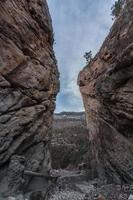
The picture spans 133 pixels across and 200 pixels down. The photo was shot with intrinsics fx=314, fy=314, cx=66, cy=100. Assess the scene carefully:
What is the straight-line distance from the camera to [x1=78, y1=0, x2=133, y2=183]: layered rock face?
846 inches

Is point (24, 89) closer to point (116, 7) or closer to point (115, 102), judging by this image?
point (115, 102)

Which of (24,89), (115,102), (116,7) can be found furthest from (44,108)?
(116,7)

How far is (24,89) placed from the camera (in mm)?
17484

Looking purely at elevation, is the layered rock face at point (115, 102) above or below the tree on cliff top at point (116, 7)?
below

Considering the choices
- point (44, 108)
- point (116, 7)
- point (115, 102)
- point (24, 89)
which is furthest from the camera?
point (116, 7)

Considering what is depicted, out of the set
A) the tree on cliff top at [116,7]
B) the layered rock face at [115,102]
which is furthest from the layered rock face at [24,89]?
the tree on cliff top at [116,7]

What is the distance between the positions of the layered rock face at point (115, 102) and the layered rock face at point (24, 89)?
15.6 feet

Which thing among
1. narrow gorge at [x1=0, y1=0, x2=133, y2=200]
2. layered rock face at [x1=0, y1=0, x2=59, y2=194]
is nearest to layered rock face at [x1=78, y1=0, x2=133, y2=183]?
narrow gorge at [x1=0, y1=0, x2=133, y2=200]

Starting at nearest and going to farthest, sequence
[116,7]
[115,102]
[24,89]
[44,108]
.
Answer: [24,89] < [44,108] < [115,102] < [116,7]

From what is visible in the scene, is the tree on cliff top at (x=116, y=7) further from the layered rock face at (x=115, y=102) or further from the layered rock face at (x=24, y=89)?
the layered rock face at (x=24, y=89)

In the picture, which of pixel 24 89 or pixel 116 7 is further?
pixel 116 7

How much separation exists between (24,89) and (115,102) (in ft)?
26.9

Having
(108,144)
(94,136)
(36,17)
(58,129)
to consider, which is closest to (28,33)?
(36,17)

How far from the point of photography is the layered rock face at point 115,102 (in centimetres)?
2148
